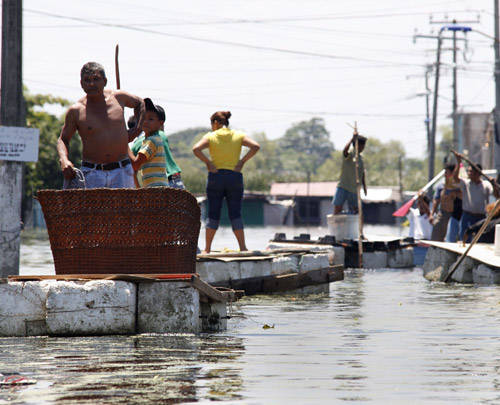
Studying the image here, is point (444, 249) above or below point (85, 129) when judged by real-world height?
below

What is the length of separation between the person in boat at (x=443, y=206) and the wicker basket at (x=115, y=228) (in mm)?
11073

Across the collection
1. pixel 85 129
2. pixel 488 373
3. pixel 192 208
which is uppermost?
pixel 85 129

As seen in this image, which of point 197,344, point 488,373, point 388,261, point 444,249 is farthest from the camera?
point 388,261

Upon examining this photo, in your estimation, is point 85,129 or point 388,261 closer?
point 85,129

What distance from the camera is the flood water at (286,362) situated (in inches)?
193

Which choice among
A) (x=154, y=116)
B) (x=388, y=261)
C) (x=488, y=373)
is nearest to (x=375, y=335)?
(x=488, y=373)

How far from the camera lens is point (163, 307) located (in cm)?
738

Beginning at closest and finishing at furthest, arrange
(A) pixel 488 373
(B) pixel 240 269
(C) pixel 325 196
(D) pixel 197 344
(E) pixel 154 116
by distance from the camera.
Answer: (A) pixel 488 373 → (D) pixel 197 344 → (E) pixel 154 116 → (B) pixel 240 269 → (C) pixel 325 196

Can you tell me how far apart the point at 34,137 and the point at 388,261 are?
951 centimetres

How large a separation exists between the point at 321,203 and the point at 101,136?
79.6m

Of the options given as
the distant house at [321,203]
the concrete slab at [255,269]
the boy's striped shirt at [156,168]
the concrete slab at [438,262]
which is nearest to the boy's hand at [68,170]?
the boy's striped shirt at [156,168]

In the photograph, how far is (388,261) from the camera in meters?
19.4

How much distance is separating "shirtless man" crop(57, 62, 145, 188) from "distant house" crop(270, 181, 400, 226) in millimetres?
76781

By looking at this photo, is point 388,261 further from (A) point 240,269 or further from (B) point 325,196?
(B) point 325,196
